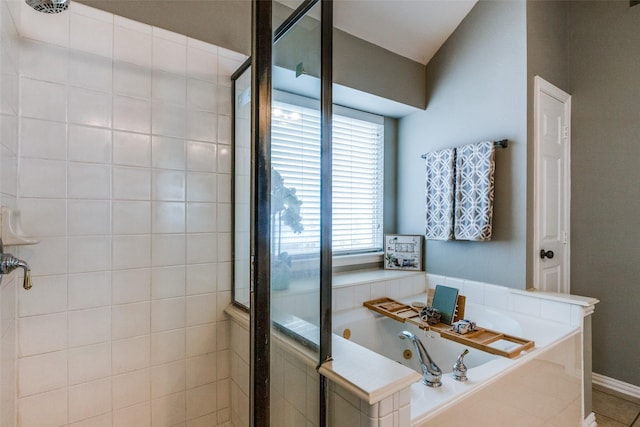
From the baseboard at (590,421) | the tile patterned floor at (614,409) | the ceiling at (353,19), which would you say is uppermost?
the ceiling at (353,19)

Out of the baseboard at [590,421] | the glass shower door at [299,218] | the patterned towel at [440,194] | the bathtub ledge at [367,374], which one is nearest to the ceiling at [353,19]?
the glass shower door at [299,218]

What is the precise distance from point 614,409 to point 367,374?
2.26 meters

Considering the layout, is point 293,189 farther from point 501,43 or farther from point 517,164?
point 501,43

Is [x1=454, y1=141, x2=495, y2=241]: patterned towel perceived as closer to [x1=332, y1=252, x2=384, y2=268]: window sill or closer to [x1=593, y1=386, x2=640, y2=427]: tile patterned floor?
[x1=332, y1=252, x2=384, y2=268]: window sill

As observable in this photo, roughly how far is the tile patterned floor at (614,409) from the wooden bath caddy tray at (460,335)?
105cm

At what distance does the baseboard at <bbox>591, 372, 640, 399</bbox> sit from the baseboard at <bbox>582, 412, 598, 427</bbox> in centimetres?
50

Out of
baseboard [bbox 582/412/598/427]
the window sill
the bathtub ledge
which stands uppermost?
the window sill

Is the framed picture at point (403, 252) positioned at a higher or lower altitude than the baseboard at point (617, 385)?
higher

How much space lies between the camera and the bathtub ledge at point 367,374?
0.82m

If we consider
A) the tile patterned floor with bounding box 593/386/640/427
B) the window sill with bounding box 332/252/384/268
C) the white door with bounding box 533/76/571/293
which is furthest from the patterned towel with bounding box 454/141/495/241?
the tile patterned floor with bounding box 593/386/640/427

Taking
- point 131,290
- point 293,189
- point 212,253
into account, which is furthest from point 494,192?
point 131,290

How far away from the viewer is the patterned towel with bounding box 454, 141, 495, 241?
6.54 ft

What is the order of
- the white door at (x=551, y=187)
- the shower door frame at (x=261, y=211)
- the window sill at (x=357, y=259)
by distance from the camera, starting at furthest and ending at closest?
the window sill at (x=357, y=259) → the white door at (x=551, y=187) → the shower door frame at (x=261, y=211)

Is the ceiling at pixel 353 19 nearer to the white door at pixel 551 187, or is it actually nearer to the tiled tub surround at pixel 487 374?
the white door at pixel 551 187
